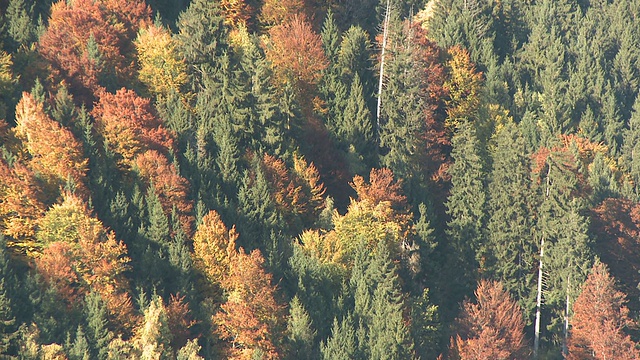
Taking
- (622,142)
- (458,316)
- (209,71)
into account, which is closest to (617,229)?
(458,316)

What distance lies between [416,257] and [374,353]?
11927mm

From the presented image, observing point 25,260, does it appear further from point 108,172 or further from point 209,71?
point 209,71

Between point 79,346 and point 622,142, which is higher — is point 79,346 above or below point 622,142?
below

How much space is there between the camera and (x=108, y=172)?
7306 cm

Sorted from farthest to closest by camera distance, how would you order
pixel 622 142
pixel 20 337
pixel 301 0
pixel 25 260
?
Result: pixel 622 142 < pixel 301 0 < pixel 25 260 < pixel 20 337

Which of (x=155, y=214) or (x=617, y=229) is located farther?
(x=617, y=229)

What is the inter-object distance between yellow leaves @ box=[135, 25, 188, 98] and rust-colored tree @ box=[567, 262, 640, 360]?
34.9 m

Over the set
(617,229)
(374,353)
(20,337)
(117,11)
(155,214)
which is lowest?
(20,337)

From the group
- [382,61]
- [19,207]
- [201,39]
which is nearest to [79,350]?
[19,207]

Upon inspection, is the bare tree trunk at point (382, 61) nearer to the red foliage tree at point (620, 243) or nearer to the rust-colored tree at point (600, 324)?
the red foliage tree at point (620, 243)

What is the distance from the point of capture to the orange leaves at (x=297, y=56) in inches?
3526

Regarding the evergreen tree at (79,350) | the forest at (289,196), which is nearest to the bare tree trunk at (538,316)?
the forest at (289,196)

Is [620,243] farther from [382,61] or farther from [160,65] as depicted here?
[160,65]

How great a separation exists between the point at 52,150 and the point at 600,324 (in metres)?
39.9
